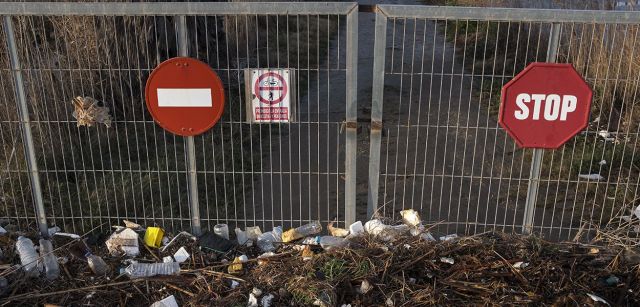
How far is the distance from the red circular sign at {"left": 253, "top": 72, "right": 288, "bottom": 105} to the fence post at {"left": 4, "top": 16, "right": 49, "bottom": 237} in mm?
1761

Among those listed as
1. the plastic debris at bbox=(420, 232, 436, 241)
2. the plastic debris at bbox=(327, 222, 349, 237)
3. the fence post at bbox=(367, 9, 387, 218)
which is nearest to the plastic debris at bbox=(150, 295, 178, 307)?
the plastic debris at bbox=(327, 222, 349, 237)

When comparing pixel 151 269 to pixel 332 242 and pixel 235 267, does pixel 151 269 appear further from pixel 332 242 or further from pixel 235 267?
pixel 332 242

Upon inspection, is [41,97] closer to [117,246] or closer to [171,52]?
[117,246]

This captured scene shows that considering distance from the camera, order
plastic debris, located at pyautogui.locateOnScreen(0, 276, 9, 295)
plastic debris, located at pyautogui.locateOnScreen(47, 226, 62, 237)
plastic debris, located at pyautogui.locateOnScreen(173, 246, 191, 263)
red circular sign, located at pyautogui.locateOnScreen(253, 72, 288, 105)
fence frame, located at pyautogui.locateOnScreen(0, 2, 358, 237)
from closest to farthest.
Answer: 1. fence frame, located at pyautogui.locateOnScreen(0, 2, 358, 237)
2. plastic debris, located at pyautogui.locateOnScreen(0, 276, 9, 295)
3. red circular sign, located at pyautogui.locateOnScreen(253, 72, 288, 105)
4. plastic debris, located at pyautogui.locateOnScreen(173, 246, 191, 263)
5. plastic debris, located at pyautogui.locateOnScreen(47, 226, 62, 237)

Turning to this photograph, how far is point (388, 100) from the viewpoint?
30.0 ft

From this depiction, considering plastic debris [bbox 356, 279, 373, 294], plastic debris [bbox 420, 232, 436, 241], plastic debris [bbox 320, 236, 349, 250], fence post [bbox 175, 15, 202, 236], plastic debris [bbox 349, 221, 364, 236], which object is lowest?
plastic debris [bbox 356, 279, 373, 294]

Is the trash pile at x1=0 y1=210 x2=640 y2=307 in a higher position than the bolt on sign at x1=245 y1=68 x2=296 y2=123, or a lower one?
lower

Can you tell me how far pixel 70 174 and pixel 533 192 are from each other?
4418 mm

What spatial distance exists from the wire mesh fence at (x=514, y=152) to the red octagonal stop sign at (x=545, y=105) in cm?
14

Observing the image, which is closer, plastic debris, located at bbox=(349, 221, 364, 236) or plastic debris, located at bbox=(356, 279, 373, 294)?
plastic debris, located at bbox=(356, 279, 373, 294)

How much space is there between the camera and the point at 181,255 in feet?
14.6

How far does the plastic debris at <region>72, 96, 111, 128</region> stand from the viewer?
4406mm

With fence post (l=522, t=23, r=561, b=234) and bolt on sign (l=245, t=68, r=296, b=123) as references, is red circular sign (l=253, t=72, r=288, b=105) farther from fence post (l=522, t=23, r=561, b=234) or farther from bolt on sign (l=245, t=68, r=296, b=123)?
fence post (l=522, t=23, r=561, b=234)

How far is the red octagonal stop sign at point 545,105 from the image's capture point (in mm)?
4082
